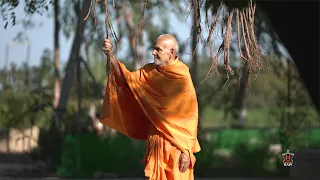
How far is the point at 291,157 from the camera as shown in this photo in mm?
11266

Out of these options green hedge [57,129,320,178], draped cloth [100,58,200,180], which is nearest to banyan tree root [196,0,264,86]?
draped cloth [100,58,200,180]

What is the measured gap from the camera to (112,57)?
5.79m

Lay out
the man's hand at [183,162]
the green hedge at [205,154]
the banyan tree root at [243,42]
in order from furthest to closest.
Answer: the green hedge at [205,154] → the banyan tree root at [243,42] → the man's hand at [183,162]

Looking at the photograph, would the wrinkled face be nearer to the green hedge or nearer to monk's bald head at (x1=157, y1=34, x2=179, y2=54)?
monk's bald head at (x1=157, y1=34, x2=179, y2=54)

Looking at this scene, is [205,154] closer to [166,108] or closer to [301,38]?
[301,38]

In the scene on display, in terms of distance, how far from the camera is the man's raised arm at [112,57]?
5.65 m

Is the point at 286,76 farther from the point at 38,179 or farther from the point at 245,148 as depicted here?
the point at 38,179

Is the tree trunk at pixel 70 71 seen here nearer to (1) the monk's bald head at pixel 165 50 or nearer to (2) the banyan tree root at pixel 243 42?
(2) the banyan tree root at pixel 243 42

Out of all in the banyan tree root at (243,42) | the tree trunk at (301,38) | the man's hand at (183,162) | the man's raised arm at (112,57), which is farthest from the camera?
the tree trunk at (301,38)

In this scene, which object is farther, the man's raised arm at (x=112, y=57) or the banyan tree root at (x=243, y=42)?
the banyan tree root at (x=243, y=42)

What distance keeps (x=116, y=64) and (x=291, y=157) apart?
Answer: 19.5 feet

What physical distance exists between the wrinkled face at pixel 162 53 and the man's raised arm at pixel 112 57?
310 millimetres

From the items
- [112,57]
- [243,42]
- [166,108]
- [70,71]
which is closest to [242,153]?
[70,71]

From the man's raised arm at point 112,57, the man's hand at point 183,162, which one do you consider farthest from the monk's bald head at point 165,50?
the man's hand at point 183,162
